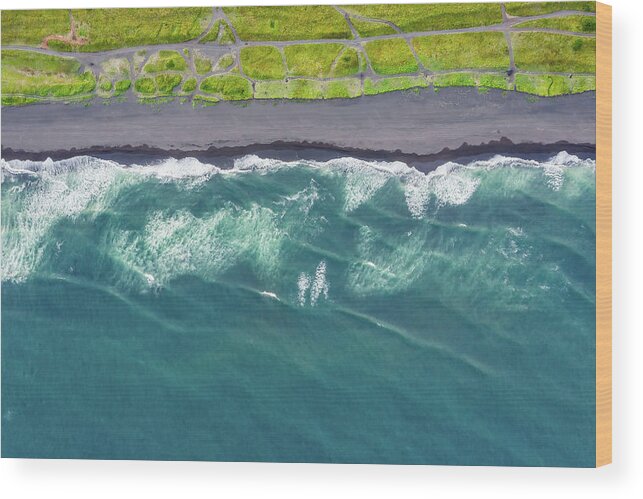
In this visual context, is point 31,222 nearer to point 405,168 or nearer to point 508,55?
point 405,168

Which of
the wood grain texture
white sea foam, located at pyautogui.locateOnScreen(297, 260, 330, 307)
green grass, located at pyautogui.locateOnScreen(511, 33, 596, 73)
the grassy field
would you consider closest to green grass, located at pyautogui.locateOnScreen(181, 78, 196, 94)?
the grassy field

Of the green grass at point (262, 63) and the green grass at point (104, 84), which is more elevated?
the green grass at point (262, 63)

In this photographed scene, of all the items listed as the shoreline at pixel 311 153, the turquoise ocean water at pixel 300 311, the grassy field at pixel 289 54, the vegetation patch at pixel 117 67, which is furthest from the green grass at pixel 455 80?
the vegetation patch at pixel 117 67

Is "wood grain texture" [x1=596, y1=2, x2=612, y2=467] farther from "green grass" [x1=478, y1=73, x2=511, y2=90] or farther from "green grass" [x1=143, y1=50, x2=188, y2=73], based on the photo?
"green grass" [x1=143, y1=50, x2=188, y2=73]

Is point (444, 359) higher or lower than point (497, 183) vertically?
lower

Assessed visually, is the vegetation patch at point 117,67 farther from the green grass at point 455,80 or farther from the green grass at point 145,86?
the green grass at point 455,80

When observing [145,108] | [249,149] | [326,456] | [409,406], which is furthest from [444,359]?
[145,108]

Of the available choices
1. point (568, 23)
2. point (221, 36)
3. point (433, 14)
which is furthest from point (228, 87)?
point (568, 23)
